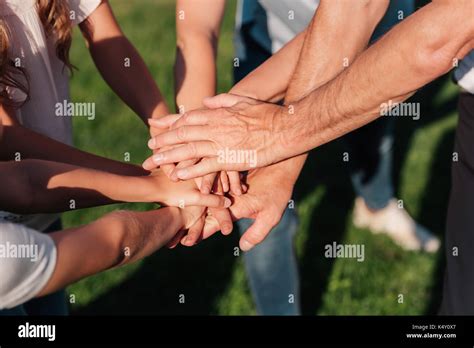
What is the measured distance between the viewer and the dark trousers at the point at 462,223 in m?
2.62

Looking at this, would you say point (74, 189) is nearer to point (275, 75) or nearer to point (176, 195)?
point (176, 195)

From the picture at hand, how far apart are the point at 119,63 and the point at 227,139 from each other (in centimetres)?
49

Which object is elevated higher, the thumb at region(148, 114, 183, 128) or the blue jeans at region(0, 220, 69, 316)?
the thumb at region(148, 114, 183, 128)

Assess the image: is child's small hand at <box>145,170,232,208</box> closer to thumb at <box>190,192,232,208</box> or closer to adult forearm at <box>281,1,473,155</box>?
thumb at <box>190,192,232,208</box>

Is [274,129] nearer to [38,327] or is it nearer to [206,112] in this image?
[206,112]

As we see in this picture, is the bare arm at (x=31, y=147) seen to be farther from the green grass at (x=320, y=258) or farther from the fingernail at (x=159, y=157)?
the green grass at (x=320, y=258)

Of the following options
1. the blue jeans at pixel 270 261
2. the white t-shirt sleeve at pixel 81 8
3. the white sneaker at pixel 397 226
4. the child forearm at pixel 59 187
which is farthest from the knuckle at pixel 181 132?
the white sneaker at pixel 397 226

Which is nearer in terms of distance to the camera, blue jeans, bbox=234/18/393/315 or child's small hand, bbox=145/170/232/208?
child's small hand, bbox=145/170/232/208

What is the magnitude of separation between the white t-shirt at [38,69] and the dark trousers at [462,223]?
1256 millimetres

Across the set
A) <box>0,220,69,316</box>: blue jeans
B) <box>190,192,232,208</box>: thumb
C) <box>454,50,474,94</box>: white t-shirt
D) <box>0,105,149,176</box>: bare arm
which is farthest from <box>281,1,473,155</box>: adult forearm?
<box>0,220,69,316</box>: blue jeans

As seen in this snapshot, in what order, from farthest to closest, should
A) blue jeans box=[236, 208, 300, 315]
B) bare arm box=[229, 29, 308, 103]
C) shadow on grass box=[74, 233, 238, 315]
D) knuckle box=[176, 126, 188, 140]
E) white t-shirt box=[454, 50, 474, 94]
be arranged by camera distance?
shadow on grass box=[74, 233, 238, 315] → blue jeans box=[236, 208, 300, 315] → bare arm box=[229, 29, 308, 103] → knuckle box=[176, 126, 188, 140] → white t-shirt box=[454, 50, 474, 94]

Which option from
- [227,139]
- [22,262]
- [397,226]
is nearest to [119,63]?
[227,139]

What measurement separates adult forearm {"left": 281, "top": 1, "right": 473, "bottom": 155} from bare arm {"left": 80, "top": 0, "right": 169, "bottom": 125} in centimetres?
54

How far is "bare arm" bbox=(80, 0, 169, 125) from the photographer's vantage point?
2893 millimetres
